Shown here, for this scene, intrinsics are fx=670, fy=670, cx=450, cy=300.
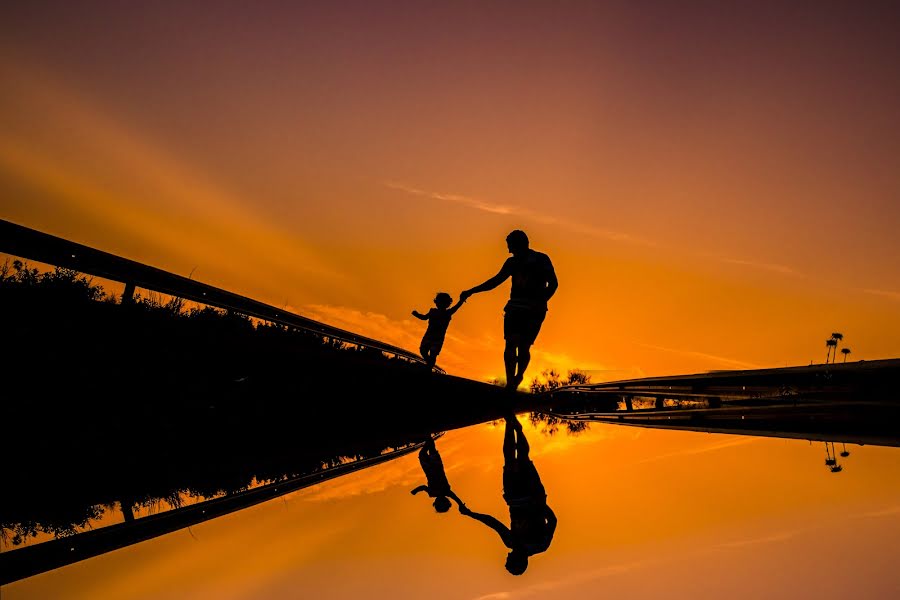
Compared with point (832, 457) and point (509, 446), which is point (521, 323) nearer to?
point (509, 446)

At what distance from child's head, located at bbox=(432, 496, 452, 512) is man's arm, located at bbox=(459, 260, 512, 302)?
8.19 meters

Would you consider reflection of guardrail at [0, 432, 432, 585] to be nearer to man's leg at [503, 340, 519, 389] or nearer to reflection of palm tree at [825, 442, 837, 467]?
reflection of palm tree at [825, 442, 837, 467]

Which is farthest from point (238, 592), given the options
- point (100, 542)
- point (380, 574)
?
point (100, 542)

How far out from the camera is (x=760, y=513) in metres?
3.13

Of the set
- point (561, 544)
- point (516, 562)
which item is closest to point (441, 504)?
point (561, 544)

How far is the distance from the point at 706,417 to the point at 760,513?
7144 mm

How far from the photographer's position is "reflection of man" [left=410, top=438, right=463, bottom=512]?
140 inches

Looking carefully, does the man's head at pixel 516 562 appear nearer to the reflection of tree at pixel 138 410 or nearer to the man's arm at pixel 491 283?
the reflection of tree at pixel 138 410

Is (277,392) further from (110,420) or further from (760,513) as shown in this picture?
(760,513)

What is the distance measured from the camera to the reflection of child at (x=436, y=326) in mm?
17453

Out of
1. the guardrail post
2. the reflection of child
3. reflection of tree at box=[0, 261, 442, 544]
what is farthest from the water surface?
the reflection of child

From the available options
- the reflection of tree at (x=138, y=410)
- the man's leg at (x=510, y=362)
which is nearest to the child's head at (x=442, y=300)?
the man's leg at (x=510, y=362)

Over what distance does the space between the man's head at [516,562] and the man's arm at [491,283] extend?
9.31 m

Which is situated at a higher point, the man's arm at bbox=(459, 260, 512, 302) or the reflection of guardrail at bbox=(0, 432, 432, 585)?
the man's arm at bbox=(459, 260, 512, 302)
